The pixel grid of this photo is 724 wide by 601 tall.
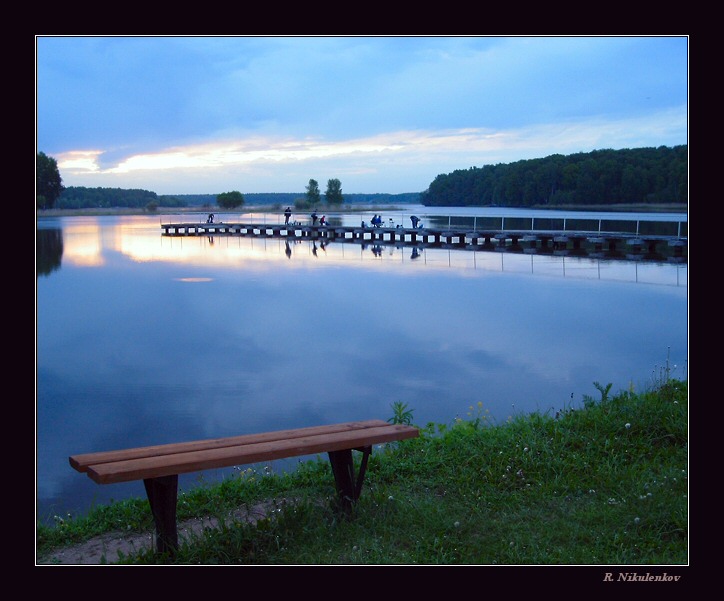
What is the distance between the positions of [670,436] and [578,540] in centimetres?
174

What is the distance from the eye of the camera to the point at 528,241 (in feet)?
113

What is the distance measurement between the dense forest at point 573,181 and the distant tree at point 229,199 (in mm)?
22271

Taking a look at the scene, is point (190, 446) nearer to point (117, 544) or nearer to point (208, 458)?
point (208, 458)

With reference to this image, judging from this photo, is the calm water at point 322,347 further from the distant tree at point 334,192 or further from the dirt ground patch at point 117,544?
the distant tree at point 334,192

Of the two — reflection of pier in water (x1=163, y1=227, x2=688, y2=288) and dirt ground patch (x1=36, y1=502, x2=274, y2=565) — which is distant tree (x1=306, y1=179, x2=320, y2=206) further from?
dirt ground patch (x1=36, y1=502, x2=274, y2=565)

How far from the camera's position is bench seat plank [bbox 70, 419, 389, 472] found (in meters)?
3.62

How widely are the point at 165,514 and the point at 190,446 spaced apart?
376mm

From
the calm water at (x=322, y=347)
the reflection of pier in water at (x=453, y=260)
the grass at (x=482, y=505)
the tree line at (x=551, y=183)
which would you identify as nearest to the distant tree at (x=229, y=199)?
the tree line at (x=551, y=183)

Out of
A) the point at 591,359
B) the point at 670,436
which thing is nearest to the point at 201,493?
the point at 670,436

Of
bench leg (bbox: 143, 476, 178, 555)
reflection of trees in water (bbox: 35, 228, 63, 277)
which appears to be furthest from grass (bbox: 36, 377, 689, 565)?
reflection of trees in water (bbox: 35, 228, 63, 277)

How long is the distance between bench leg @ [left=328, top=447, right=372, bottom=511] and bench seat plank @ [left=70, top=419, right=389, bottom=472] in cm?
15

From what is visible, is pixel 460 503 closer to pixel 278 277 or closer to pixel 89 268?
pixel 278 277

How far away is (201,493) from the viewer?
4898mm

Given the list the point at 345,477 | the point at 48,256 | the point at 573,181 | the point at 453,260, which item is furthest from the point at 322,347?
the point at 573,181
